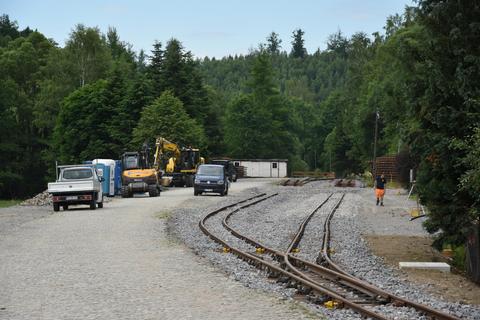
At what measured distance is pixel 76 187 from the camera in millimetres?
33531

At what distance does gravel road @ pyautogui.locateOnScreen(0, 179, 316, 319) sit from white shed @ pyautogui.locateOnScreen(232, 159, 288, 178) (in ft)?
253

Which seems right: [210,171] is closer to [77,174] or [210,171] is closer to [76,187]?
[77,174]

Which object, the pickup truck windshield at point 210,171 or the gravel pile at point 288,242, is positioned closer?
the gravel pile at point 288,242

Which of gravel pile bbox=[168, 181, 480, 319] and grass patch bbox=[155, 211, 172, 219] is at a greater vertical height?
grass patch bbox=[155, 211, 172, 219]

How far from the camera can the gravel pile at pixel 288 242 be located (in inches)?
493

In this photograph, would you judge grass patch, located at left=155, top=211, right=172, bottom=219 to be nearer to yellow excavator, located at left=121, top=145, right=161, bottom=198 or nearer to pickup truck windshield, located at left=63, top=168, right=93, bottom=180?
pickup truck windshield, located at left=63, top=168, right=93, bottom=180

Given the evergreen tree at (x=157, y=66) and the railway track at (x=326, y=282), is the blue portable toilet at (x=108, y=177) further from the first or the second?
the evergreen tree at (x=157, y=66)

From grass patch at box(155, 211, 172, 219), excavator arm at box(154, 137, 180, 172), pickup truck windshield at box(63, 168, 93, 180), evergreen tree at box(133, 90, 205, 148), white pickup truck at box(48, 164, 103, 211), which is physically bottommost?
grass patch at box(155, 211, 172, 219)

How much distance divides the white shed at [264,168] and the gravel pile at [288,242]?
60.7 metres

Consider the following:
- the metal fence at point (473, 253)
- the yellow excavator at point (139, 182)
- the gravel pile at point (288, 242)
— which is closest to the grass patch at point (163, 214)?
the gravel pile at point (288, 242)

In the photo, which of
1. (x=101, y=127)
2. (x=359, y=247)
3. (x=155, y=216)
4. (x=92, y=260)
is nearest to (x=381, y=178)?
(x=155, y=216)

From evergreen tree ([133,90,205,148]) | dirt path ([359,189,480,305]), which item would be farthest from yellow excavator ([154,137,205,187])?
dirt path ([359,189,480,305])

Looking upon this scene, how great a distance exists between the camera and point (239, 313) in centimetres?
1095

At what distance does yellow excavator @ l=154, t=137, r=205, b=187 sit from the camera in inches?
2376
